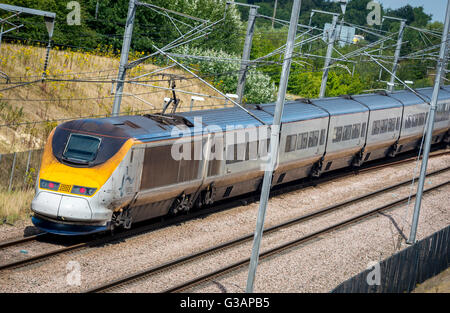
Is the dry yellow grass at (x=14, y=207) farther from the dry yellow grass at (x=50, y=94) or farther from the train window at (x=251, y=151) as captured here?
the train window at (x=251, y=151)

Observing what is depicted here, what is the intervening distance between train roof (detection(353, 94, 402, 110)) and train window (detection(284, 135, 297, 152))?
22.2ft

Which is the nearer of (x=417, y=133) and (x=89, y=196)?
(x=89, y=196)

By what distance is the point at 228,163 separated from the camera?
20.4m

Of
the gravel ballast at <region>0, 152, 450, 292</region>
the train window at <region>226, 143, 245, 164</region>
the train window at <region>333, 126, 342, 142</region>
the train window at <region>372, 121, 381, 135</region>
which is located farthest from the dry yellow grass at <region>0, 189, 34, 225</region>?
the train window at <region>372, 121, 381, 135</region>

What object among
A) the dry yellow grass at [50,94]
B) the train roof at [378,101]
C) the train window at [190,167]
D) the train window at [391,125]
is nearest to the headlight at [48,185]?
the train window at [190,167]

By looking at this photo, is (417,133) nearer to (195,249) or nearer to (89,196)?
(195,249)

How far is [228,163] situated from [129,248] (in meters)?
5.18

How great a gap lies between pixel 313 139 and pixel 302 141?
92cm

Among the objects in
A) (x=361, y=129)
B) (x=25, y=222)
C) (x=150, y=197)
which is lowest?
(x=25, y=222)

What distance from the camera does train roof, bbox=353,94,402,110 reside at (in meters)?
29.4

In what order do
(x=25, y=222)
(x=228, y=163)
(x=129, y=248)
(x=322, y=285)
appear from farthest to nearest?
(x=228, y=163) < (x=25, y=222) < (x=129, y=248) < (x=322, y=285)

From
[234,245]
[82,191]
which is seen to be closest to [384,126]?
[234,245]

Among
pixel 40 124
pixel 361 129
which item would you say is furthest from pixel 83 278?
pixel 361 129

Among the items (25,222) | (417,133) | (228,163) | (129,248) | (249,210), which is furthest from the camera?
(417,133)
